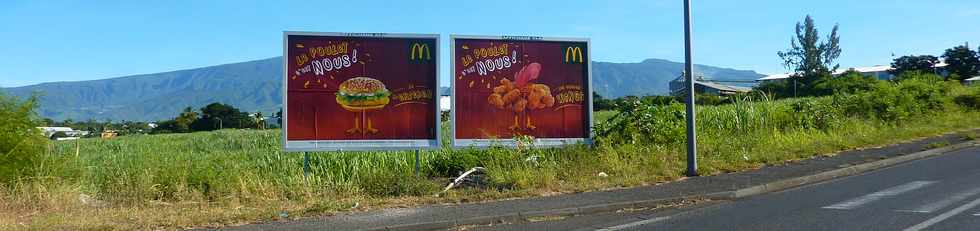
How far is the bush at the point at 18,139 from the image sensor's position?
1041 cm

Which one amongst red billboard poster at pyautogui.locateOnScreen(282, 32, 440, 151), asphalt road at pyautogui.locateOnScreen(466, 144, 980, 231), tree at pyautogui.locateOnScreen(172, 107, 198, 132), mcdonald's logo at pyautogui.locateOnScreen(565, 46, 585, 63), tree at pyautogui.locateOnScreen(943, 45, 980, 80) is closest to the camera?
asphalt road at pyautogui.locateOnScreen(466, 144, 980, 231)

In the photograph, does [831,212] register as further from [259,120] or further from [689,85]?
[259,120]

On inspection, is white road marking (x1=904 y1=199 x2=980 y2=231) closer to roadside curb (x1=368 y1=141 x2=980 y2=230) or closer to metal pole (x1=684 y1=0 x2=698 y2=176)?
roadside curb (x1=368 y1=141 x2=980 y2=230)

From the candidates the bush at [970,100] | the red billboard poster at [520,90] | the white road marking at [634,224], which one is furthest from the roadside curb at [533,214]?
the bush at [970,100]

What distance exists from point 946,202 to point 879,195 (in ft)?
3.04

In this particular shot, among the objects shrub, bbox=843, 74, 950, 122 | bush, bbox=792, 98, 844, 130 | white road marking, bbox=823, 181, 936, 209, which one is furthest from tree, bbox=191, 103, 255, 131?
white road marking, bbox=823, 181, 936, 209

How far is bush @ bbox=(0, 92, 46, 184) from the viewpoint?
1041 centimetres

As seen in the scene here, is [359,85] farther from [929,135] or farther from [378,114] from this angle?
[929,135]

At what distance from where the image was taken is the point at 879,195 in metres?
9.94

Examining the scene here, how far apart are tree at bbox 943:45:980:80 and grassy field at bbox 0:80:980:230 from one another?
67192 mm

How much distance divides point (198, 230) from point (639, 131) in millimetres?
8821

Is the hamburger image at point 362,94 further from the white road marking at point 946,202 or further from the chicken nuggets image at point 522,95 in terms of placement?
the white road marking at point 946,202

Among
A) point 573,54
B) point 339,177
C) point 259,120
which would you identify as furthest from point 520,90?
point 259,120

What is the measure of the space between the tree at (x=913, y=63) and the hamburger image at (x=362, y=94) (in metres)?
80.3
